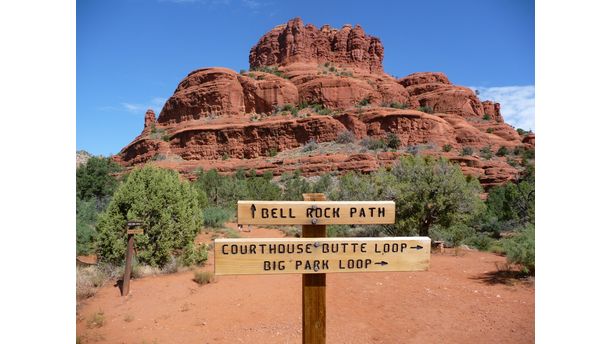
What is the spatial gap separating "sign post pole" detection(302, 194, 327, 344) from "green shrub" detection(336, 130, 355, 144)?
4354 cm

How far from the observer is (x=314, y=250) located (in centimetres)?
256

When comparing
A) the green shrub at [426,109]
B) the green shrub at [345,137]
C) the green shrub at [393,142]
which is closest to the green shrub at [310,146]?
the green shrub at [345,137]

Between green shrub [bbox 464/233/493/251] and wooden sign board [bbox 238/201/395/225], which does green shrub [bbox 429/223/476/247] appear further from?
wooden sign board [bbox 238/201/395/225]

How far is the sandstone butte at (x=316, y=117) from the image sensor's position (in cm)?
4241

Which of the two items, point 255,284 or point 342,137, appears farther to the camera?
point 342,137

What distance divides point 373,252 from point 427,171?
394 inches

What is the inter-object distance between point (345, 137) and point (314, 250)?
44165 millimetres

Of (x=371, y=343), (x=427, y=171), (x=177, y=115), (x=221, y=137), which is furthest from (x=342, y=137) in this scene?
(x=371, y=343)

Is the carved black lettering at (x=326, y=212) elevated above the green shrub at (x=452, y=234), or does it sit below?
above

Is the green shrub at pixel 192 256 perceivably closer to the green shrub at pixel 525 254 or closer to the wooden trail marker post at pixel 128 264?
the wooden trail marker post at pixel 128 264

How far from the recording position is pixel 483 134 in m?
48.0

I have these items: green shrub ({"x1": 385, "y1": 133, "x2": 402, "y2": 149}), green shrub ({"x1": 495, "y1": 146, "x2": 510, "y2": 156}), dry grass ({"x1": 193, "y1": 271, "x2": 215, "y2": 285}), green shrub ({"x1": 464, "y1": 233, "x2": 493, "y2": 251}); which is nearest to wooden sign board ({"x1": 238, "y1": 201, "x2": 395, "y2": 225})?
dry grass ({"x1": 193, "y1": 271, "x2": 215, "y2": 285})

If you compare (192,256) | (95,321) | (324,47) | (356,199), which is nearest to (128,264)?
(95,321)

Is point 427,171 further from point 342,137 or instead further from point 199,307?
point 342,137
